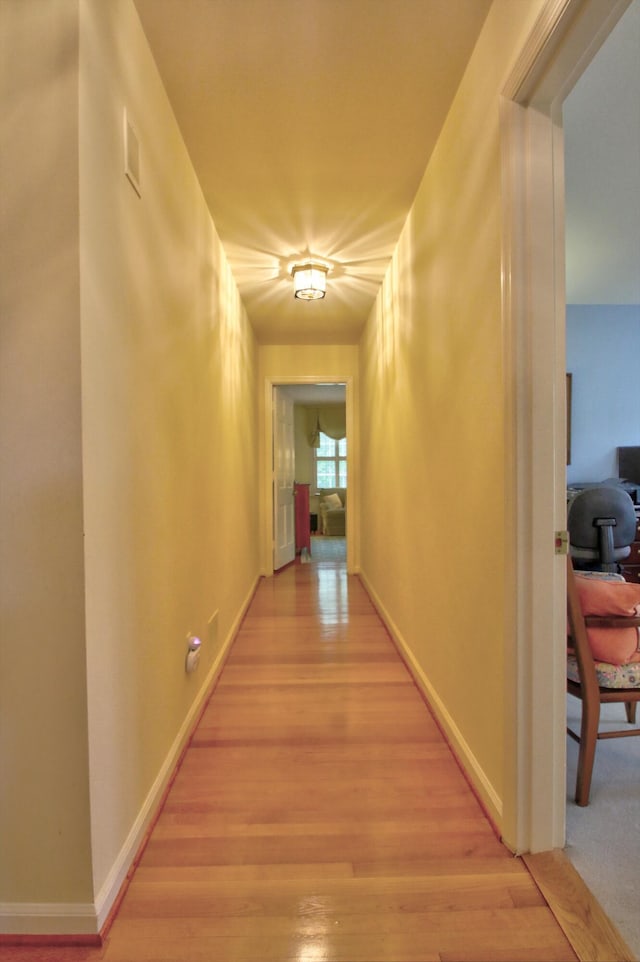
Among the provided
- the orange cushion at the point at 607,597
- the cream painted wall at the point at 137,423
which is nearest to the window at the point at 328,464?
the cream painted wall at the point at 137,423

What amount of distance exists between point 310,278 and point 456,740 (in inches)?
106

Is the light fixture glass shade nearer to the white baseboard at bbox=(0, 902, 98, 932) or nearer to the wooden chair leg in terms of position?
the wooden chair leg

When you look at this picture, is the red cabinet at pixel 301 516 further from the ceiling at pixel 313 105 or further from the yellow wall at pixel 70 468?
the yellow wall at pixel 70 468

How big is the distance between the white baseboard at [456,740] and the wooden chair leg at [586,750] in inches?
11.9

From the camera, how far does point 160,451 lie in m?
1.57

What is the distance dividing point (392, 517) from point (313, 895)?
2127 mm

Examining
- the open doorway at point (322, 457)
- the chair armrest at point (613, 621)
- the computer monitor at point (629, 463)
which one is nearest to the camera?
the chair armrest at point (613, 621)

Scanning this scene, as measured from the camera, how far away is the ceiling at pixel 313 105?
1.38 m

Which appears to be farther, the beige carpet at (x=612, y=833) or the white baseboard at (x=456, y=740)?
the white baseboard at (x=456, y=740)

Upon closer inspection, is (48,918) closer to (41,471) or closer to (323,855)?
(323,855)

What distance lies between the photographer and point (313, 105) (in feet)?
5.56

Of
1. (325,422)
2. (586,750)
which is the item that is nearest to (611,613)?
(586,750)

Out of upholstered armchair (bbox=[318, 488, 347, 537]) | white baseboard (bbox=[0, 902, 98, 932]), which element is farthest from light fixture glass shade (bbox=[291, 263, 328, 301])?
upholstered armchair (bbox=[318, 488, 347, 537])

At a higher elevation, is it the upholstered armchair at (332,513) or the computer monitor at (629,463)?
the computer monitor at (629,463)
